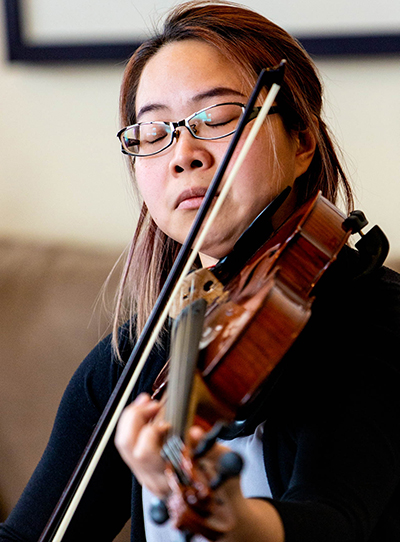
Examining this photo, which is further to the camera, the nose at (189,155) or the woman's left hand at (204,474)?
the nose at (189,155)

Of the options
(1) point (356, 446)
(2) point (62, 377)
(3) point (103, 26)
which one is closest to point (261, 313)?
(1) point (356, 446)

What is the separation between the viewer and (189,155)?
751 millimetres

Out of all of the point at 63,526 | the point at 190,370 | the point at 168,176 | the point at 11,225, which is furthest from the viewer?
the point at 11,225

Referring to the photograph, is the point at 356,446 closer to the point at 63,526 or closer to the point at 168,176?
the point at 63,526

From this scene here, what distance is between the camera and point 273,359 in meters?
0.45

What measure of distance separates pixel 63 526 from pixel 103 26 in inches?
42.3

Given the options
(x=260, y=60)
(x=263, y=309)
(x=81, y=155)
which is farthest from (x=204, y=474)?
(x=81, y=155)

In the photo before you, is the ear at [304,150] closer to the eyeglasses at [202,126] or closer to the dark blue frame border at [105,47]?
the eyeglasses at [202,126]

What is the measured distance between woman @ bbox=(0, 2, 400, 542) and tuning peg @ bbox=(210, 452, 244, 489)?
0.02 m

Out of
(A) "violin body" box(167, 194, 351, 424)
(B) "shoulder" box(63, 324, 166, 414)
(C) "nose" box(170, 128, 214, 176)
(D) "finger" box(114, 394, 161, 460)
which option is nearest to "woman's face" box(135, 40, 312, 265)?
(C) "nose" box(170, 128, 214, 176)

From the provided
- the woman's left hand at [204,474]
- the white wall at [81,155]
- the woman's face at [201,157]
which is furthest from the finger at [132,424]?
the white wall at [81,155]

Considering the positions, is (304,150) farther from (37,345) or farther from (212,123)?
(37,345)

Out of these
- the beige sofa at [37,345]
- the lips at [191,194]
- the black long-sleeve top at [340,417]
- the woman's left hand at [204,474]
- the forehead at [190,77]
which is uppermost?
the forehead at [190,77]

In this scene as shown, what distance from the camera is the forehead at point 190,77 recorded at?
761 mm
